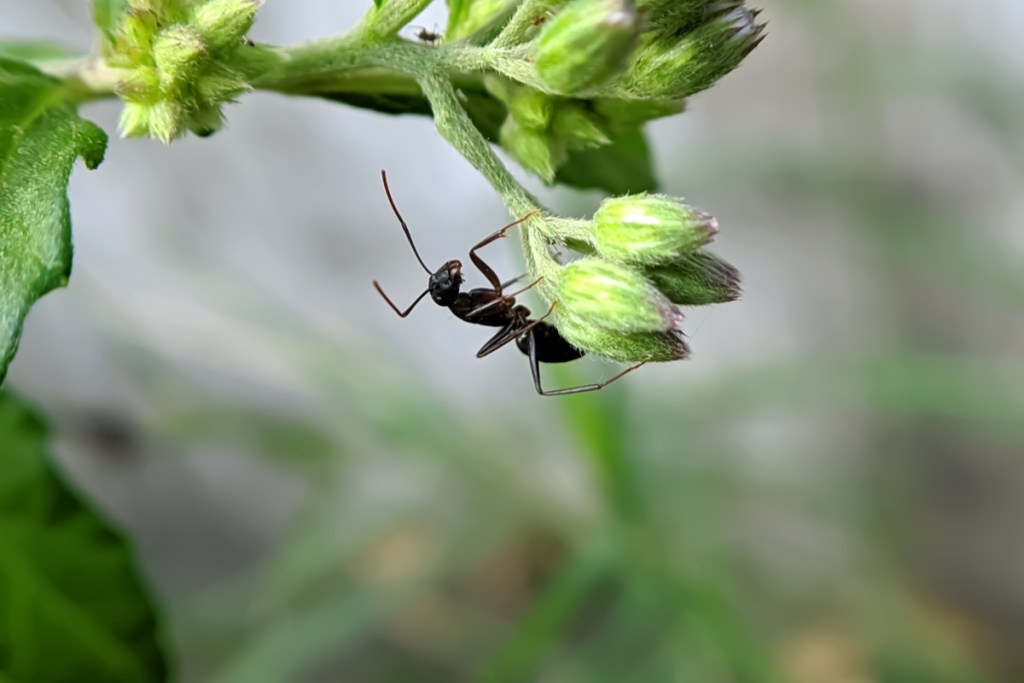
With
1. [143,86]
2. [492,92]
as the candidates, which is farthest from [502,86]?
[143,86]

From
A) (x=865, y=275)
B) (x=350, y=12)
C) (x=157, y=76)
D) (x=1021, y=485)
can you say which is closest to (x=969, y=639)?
(x=1021, y=485)

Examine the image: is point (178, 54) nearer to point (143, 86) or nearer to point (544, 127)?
point (143, 86)

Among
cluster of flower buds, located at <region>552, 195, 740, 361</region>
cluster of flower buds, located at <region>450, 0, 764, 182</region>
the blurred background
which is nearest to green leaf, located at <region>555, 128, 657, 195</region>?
cluster of flower buds, located at <region>450, 0, 764, 182</region>

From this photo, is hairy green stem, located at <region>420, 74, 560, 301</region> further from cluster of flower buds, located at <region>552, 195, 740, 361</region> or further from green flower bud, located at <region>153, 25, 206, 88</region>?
green flower bud, located at <region>153, 25, 206, 88</region>

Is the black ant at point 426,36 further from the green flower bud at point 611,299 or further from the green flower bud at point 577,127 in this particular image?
the green flower bud at point 611,299

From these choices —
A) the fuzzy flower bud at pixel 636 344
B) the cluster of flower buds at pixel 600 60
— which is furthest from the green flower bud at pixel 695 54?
the fuzzy flower bud at pixel 636 344

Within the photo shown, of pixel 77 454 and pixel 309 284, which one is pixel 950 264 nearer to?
pixel 309 284
